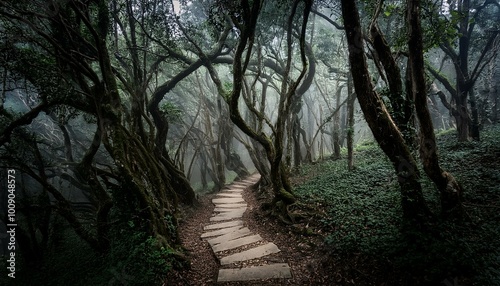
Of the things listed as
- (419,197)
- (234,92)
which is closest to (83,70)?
(234,92)

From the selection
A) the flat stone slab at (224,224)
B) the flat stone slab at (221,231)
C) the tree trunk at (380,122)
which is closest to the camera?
the tree trunk at (380,122)

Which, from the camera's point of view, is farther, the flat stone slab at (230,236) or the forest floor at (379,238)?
the flat stone slab at (230,236)

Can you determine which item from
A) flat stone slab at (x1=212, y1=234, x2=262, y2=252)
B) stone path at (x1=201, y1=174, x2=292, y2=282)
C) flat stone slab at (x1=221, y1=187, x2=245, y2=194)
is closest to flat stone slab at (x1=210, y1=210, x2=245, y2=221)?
stone path at (x1=201, y1=174, x2=292, y2=282)

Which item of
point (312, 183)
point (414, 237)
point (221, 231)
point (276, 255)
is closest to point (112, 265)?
point (221, 231)

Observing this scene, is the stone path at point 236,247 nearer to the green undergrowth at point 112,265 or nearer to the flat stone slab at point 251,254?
the flat stone slab at point 251,254

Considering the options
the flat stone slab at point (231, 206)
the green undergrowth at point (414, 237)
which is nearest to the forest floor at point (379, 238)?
the green undergrowth at point (414, 237)

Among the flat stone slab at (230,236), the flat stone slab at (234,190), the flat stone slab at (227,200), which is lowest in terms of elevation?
the flat stone slab at (230,236)

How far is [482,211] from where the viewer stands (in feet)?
12.5

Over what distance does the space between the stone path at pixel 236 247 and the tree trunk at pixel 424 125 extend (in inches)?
105

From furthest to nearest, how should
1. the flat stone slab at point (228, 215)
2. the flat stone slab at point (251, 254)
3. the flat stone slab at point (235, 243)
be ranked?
1. the flat stone slab at point (228, 215)
2. the flat stone slab at point (235, 243)
3. the flat stone slab at point (251, 254)

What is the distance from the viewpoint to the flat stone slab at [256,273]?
3.68m

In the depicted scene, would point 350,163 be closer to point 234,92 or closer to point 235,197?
point 235,197

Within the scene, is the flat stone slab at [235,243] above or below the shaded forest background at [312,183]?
below

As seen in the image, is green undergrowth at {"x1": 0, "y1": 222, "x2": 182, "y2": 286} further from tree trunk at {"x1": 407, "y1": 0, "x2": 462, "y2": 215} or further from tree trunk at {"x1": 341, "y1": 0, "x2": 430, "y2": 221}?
tree trunk at {"x1": 407, "y1": 0, "x2": 462, "y2": 215}
